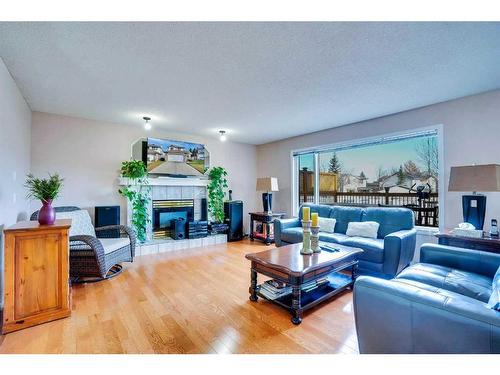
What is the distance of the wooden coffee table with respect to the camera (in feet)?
6.48

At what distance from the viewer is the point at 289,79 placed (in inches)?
98.6

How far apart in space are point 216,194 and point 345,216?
8.56 ft

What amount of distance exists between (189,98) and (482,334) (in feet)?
10.5

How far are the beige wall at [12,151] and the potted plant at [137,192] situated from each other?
1.26 meters

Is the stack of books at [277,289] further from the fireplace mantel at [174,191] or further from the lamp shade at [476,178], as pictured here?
the fireplace mantel at [174,191]

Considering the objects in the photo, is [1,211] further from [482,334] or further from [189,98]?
[482,334]

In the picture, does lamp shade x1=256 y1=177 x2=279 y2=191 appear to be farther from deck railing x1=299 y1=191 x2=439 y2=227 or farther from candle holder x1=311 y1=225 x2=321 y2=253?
candle holder x1=311 y1=225 x2=321 y2=253

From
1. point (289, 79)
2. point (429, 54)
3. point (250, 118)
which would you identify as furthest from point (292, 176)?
point (429, 54)

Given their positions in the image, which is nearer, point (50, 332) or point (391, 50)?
point (50, 332)

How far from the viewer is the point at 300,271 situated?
6.35ft

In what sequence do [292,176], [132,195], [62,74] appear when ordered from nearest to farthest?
[62,74] → [132,195] → [292,176]

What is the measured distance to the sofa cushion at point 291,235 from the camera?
3.63 m

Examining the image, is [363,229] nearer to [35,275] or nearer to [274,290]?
[274,290]

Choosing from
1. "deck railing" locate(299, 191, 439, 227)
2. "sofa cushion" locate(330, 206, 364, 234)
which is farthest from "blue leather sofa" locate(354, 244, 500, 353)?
"deck railing" locate(299, 191, 439, 227)
